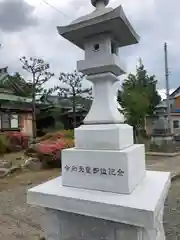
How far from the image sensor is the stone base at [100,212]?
1776 mm

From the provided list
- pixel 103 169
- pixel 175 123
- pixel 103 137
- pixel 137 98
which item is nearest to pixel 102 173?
pixel 103 169

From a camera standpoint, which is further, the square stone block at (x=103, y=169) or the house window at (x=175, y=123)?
the house window at (x=175, y=123)

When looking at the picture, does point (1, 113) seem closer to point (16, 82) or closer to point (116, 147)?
point (16, 82)

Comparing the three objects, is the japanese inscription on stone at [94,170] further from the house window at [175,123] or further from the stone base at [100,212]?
the house window at [175,123]

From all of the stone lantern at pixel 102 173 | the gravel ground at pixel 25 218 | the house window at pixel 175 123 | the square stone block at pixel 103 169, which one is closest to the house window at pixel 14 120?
the gravel ground at pixel 25 218

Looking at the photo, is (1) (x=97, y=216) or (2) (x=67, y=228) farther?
(2) (x=67, y=228)

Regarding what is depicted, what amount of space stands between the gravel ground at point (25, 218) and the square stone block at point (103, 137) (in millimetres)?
1907

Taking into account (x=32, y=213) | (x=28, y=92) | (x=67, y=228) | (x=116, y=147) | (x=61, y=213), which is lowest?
(x=32, y=213)

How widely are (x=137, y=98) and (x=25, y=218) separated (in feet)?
50.3

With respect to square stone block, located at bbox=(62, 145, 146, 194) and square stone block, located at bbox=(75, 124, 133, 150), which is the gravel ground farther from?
square stone block, located at bbox=(75, 124, 133, 150)

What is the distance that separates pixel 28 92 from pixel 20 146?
8920 mm

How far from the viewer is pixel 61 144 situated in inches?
366

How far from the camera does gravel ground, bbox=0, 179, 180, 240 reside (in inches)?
135

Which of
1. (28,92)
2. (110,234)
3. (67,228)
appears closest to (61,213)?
(67,228)
